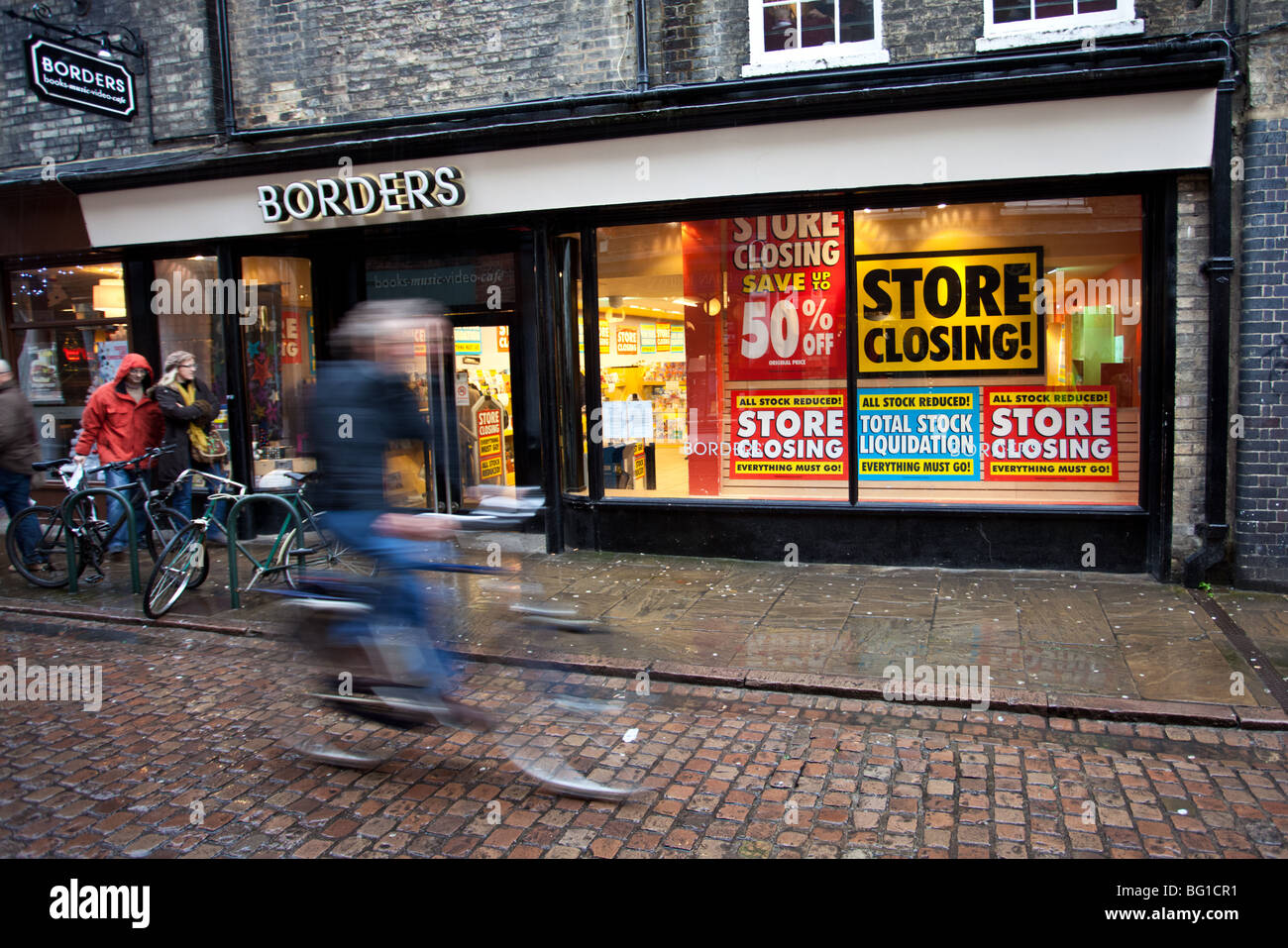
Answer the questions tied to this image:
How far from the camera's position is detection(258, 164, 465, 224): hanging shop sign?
29.2ft

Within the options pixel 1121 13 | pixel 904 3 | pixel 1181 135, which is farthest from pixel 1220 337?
pixel 904 3

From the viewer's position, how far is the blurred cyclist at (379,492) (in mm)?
4184

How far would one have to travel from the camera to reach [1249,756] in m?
4.54

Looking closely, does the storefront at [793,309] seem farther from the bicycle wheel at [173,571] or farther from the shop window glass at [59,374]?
the bicycle wheel at [173,571]

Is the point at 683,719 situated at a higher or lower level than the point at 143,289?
lower

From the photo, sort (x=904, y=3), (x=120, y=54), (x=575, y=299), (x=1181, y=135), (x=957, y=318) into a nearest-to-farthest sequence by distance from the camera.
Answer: (x=1181, y=135) → (x=904, y=3) → (x=957, y=318) → (x=575, y=299) → (x=120, y=54)

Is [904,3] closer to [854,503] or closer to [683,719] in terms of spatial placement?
[854,503]

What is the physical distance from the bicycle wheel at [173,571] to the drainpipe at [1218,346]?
7.91m

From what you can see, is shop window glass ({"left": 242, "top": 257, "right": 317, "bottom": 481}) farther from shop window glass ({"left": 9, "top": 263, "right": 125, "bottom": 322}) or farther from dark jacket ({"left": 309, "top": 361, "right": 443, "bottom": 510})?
dark jacket ({"left": 309, "top": 361, "right": 443, "bottom": 510})

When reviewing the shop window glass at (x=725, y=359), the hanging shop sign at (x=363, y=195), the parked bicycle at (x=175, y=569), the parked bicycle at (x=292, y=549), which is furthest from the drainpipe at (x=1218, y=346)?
the parked bicycle at (x=175, y=569)

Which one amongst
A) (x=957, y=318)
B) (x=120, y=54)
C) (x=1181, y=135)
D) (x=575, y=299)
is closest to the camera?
(x=1181, y=135)

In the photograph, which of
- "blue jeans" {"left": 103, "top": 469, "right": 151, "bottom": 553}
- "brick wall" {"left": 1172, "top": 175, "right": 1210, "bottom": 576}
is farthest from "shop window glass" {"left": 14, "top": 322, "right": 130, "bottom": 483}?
"brick wall" {"left": 1172, "top": 175, "right": 1210, "bottom": 576}

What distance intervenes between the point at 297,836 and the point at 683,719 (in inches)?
83.7

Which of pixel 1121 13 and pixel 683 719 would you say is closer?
pixel 683 719
